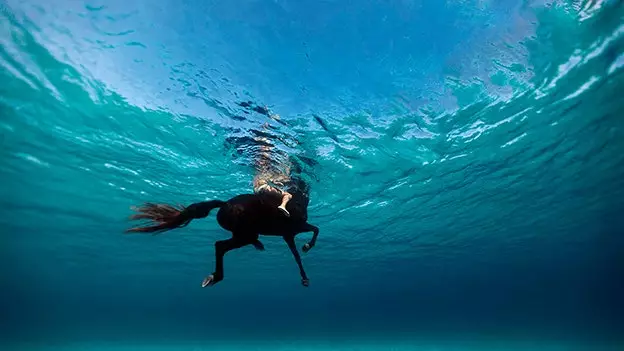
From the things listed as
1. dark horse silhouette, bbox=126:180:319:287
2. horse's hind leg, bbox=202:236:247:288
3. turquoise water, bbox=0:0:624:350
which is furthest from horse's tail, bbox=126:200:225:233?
turquoise water, bbox=0:0:624:350

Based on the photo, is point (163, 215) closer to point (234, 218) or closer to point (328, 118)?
point (234, 218)

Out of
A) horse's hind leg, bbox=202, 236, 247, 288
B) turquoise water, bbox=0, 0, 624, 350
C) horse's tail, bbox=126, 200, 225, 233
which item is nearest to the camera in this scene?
horse's tail, bbox=126, 200, 225, 233

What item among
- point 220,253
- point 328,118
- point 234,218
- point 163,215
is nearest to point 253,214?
point 234,218

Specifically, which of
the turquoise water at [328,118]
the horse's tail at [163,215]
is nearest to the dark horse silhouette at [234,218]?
the horse's tail at [163,215]

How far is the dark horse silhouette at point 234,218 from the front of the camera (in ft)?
18.3

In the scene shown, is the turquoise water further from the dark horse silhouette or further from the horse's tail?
the horse's tail

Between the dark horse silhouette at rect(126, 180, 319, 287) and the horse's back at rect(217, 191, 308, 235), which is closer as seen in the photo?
the dark horse silhouette at rect(126, 180, 319, 287)

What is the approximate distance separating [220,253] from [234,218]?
2.15 ft

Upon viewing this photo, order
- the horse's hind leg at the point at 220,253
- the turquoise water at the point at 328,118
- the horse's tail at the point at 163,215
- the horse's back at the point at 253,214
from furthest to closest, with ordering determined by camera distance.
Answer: the turquoise water at the point at 328,118 → the horse's back at the point at 253,214 → the horse's hind leg at the point at 220,253 → the horse's tail at the point at 163,215

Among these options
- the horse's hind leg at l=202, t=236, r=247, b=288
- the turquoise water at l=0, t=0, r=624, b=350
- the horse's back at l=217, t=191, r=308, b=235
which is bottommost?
the horse's hind leg at l=202, t=236, r=247, b=288

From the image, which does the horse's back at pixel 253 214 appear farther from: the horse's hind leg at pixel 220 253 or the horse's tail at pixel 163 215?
the horse's tail at pixel 163 215

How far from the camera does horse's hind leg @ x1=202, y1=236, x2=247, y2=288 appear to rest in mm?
5609

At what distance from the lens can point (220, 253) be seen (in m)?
6.04

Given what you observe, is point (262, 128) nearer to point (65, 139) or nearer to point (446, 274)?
point (65, 139)
